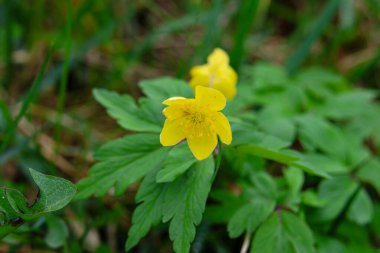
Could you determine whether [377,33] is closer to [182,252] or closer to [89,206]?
[89,206]

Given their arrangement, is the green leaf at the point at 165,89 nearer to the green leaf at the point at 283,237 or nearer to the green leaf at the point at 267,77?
the green leaf at the point at 283,237

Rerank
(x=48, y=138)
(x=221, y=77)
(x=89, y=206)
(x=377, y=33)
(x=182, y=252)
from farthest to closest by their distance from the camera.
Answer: (x=377, y=33)
(x=48, y=138)
(x=89, y=206)
(x=221, y=77)
(x=182, y=252)

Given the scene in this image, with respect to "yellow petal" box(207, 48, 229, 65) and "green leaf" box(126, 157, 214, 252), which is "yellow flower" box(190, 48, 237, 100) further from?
"green leaf" box(126, 157, 214, 252)

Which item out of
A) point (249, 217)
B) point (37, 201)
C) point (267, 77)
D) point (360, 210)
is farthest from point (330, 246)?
point (37, 201)

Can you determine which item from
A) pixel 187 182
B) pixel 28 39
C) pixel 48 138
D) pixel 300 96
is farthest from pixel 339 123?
pixel 28 39

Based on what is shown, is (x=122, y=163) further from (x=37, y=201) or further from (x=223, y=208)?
(x=223, y=208)

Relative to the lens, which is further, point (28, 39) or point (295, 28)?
point (295, 28)

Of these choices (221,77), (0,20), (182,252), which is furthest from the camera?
(0,20)

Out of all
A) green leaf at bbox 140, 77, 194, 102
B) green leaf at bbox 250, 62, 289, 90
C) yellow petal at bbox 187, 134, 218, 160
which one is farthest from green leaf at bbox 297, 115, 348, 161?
yellow petal at bbox 187, 134, 218, 160
